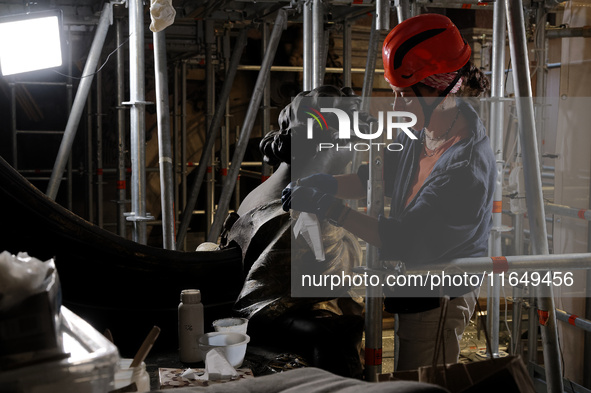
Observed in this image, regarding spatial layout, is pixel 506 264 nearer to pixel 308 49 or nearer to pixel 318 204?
pixel 318 204

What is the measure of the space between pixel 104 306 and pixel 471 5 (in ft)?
13.9

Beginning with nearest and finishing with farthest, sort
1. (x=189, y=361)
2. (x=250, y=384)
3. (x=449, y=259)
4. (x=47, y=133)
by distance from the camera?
(x=250, y=384) → (x=449, y=259) → (x=189, y=361) → (x=47, y=133)

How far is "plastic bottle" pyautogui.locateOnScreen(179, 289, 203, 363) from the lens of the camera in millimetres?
2344

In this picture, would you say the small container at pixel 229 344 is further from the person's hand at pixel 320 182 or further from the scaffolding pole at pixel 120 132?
the scaffolding pole at pixel 120 132

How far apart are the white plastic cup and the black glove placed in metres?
0.45

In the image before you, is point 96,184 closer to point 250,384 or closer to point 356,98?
point 356,98

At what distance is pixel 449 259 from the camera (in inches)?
84.5

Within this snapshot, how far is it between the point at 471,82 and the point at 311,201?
65cm

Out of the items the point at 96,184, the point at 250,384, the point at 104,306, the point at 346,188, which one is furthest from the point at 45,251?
the point at 96,184

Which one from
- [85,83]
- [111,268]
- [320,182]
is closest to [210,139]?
[85,83]

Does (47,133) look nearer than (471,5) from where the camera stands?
No

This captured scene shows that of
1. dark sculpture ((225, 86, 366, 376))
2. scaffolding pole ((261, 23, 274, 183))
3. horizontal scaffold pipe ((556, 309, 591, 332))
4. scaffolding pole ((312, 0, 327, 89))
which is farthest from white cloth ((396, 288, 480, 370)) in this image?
scaffolding pole ((261, 23, 274, 183))

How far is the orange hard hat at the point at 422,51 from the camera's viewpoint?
2195 mm

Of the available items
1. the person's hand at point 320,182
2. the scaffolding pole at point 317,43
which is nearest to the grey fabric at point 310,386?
the person's hand at point 320,182
